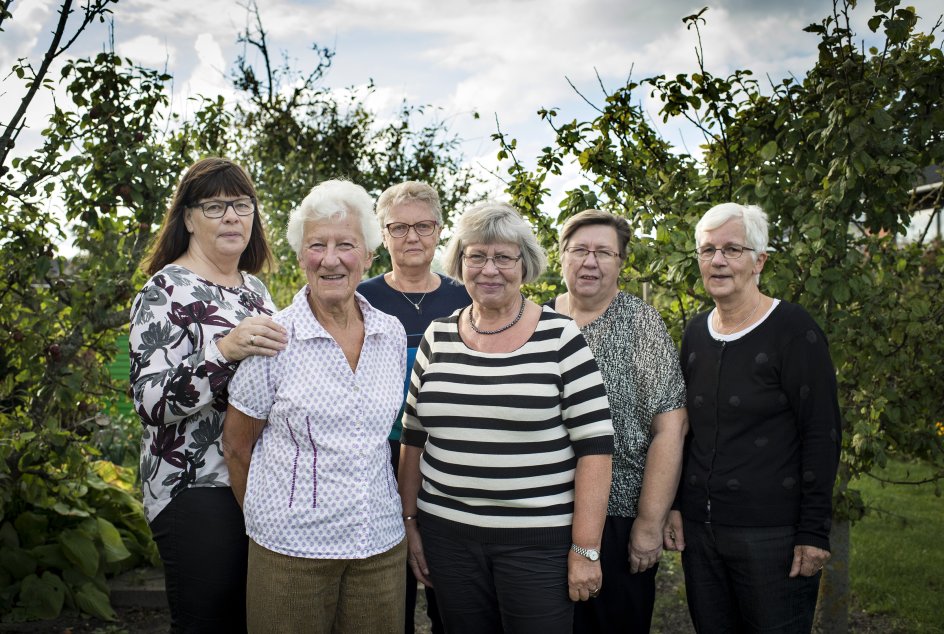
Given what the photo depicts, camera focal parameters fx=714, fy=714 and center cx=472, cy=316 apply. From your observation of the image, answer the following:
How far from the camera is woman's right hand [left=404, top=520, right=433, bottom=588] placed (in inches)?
104

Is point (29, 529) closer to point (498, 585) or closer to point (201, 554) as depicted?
point (201, 554)

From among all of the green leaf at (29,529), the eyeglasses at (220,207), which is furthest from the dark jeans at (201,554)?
the green leaf at (29,529)

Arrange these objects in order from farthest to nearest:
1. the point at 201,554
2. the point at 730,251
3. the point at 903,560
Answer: the point at 903,560
the point at 730,251
the point at 201,554

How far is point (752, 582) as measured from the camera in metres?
2.58

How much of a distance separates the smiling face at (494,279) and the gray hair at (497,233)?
23 millimetres

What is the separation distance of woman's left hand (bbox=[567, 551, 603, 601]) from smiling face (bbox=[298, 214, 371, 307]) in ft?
3.80

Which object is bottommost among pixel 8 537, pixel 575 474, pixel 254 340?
pixel 8 537

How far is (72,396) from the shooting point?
391 centimetres

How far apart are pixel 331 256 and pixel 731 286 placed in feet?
4.96

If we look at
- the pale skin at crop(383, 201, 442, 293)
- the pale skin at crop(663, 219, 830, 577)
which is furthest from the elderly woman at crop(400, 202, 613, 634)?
the pale skin at crop(383, 201, 442, 293)

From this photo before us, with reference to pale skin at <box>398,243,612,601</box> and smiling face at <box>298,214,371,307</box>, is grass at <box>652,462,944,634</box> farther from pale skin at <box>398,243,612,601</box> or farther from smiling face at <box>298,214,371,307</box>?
smiling face at <box>298,214,371,307</box>

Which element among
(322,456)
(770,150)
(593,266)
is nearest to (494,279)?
(593,266)

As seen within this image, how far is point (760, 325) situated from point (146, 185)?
11.1 feet

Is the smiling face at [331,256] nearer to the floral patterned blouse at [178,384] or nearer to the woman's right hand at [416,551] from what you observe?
the floral patterned blouse at [178,384]
